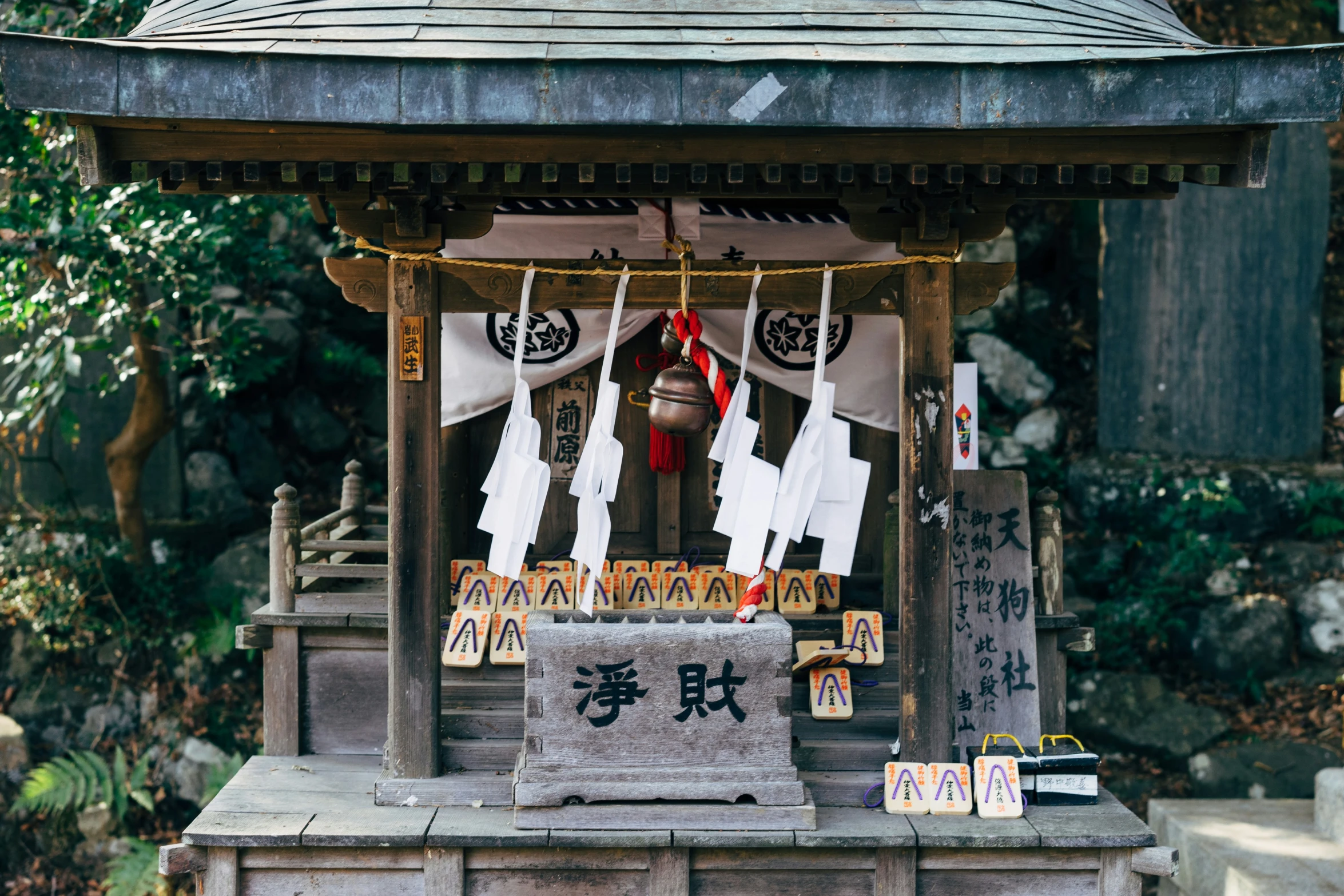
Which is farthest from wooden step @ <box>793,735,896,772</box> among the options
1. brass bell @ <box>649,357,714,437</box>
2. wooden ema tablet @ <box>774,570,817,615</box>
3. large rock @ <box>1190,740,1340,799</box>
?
large rock @ <box>1190,740,1340,799</box>

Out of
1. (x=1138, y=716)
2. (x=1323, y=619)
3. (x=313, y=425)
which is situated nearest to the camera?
(x=1138, y=716)

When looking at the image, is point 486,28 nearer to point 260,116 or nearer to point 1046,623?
point 260,116

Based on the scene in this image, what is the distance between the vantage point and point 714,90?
4.38m

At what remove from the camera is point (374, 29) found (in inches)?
187

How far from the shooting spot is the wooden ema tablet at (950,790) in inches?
204

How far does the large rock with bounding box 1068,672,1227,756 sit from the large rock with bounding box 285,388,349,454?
7443 mm

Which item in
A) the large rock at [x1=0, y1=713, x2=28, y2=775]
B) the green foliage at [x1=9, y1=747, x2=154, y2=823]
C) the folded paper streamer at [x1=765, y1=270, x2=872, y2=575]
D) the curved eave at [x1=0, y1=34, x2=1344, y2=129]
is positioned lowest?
the green foliage at [x1=9, y1=747, x2=154, y2=823]

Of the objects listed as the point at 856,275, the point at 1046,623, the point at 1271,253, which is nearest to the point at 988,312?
the point at 1271,253

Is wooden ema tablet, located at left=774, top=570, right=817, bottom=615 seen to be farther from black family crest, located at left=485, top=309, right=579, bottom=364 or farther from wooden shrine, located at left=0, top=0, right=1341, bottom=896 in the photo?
black family crest, located at left=485, top=309, right=579, bottom=364

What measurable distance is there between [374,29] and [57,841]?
7645 mm

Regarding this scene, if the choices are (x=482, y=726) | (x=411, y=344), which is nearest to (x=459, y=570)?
(x=482, y=726)

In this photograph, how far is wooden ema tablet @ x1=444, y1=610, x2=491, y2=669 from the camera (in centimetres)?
598

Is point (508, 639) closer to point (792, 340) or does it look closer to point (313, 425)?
point (792, 340)

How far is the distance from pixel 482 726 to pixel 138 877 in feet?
14.2
